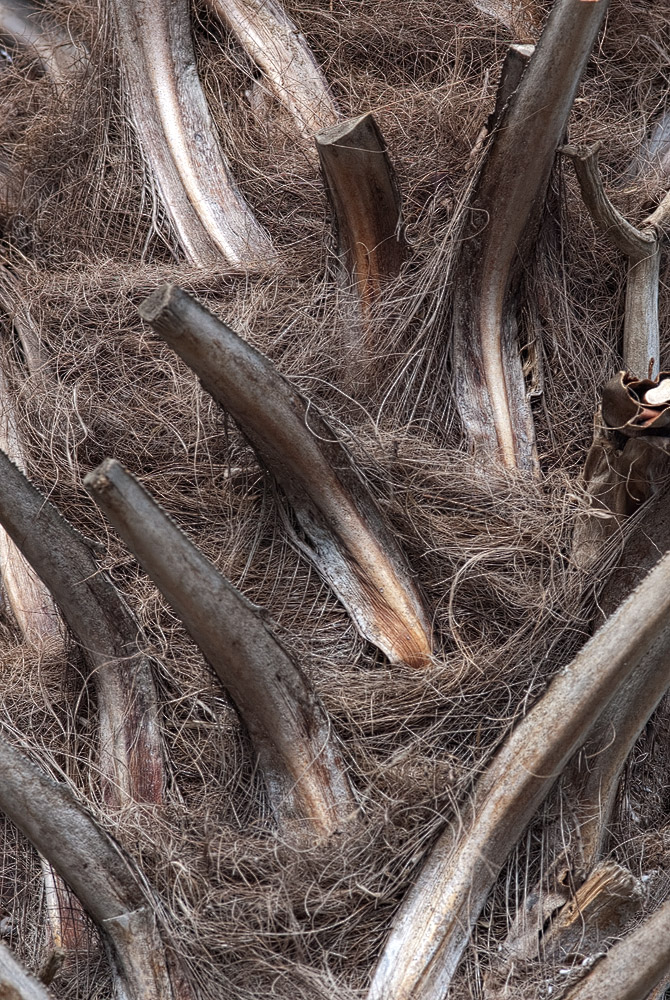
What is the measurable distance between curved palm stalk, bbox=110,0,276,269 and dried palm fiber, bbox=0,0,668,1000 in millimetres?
65

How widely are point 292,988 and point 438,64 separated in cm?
310

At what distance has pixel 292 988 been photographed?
7.73ft

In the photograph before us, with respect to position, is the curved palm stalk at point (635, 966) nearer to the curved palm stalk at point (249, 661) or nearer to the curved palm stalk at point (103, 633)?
the curved palm stalk at point (249, 661)

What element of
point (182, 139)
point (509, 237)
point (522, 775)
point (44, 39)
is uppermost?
point (44, 39)

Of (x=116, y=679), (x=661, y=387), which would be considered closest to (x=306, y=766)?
(x=116, y=679)

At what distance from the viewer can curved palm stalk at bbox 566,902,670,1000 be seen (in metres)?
2.21

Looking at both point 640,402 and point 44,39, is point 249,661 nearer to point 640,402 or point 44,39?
point 640,402

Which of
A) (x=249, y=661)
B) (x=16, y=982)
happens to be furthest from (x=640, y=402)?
(x=16, y=982)

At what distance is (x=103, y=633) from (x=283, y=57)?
7.52ft

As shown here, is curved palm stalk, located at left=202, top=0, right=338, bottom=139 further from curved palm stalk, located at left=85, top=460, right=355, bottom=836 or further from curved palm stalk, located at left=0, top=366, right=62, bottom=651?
curved palm stalk, located at left=85, top=460, right=355, bottom=836

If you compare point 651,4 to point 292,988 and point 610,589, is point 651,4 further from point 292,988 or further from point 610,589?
point 292,988

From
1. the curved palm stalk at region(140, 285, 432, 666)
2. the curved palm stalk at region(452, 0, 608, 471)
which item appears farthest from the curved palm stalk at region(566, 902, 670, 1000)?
the curved palm stalk at region(452, 0, 608, 471)

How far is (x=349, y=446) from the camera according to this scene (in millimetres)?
2881

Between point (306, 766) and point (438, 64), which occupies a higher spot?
point (438, 64)
